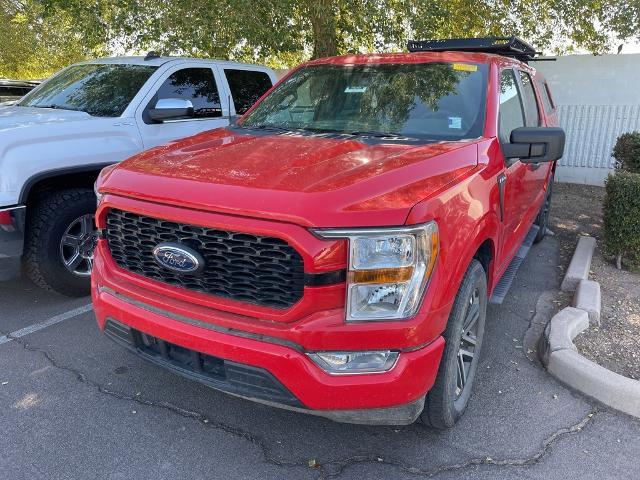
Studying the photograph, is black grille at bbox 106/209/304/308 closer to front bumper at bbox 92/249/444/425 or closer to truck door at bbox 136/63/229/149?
front bumper at bbox 92/249/444/425

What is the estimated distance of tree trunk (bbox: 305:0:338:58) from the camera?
7.60 metres

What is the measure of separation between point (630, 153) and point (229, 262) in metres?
6.45

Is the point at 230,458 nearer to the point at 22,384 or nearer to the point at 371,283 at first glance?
the point at 371,283

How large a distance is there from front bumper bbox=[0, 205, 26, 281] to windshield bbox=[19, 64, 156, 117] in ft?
4.47

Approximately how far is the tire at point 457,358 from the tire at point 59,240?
3.10m

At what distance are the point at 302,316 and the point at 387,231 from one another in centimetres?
50

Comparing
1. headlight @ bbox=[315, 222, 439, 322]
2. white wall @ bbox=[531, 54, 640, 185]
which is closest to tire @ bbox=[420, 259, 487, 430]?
headlight @ bbox=[315, 222, 439, 322]

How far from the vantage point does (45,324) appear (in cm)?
403

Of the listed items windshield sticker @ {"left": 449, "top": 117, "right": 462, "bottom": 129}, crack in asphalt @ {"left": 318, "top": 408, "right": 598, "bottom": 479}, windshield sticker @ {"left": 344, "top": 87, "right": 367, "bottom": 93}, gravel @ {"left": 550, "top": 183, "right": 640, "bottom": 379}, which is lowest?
gravel @ {"left": 550, "top": 183, "right": 640, "bottom": 379}

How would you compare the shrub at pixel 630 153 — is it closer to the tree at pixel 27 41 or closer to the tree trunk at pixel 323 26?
the tree trunk at pixel 323 26

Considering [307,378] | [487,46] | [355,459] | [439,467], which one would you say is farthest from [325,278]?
[487,46]

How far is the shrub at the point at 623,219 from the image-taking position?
15.5 ft

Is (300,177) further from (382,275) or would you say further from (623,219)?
(623,219)

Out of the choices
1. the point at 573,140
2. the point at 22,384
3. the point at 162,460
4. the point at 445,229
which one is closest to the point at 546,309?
the point at 445,229
